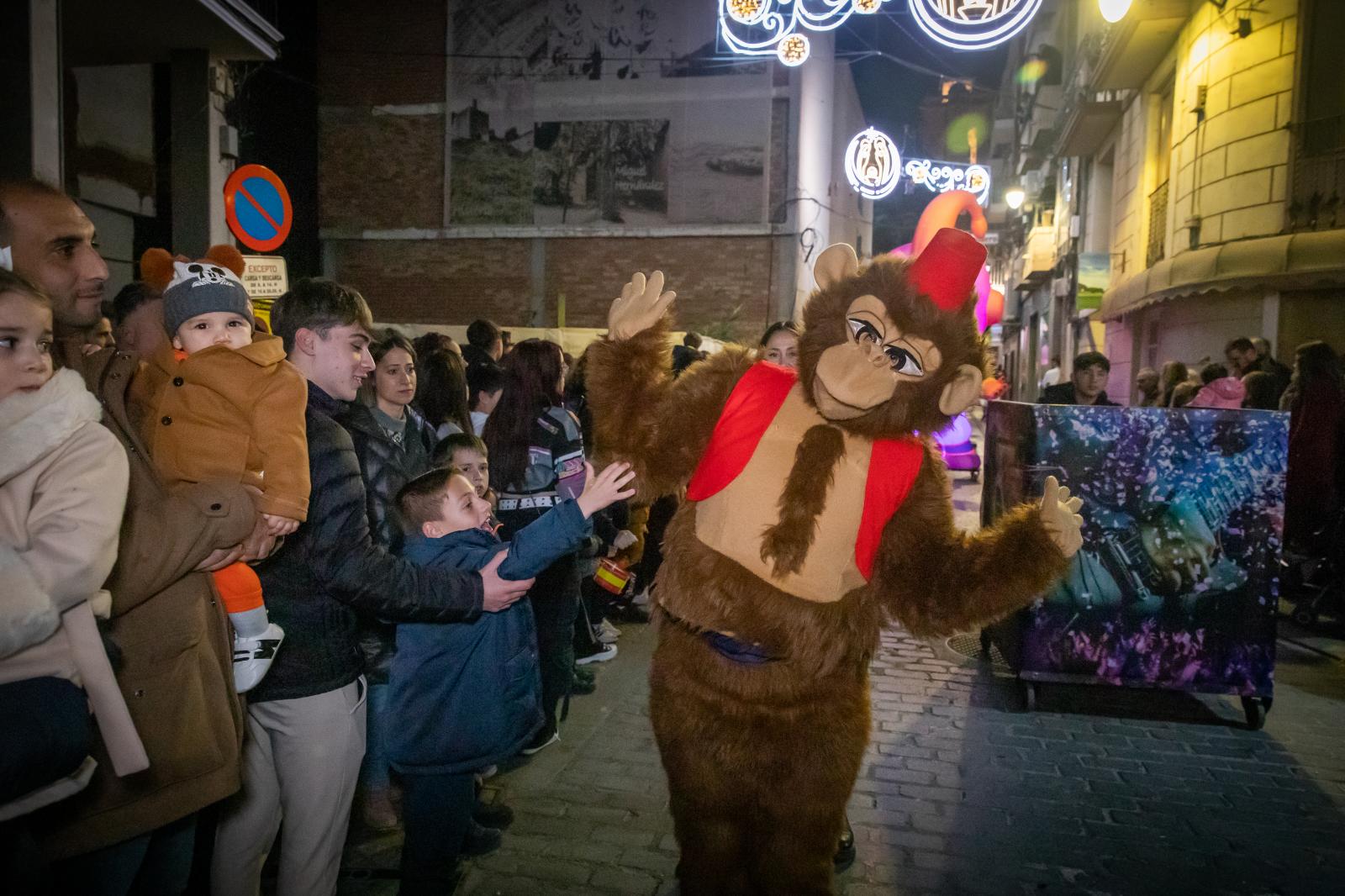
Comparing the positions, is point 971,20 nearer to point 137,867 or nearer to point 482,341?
point 482,341

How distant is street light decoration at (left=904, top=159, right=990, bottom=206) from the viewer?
19297 mm

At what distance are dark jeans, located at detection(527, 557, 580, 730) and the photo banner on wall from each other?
256 centimetres

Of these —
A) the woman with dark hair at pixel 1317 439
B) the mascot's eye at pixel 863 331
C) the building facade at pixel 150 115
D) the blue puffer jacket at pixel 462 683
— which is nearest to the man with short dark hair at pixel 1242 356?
the woman with dark hair at pixel 1317 439

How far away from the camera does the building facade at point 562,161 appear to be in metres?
17.9

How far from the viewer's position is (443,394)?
4828 millimetres

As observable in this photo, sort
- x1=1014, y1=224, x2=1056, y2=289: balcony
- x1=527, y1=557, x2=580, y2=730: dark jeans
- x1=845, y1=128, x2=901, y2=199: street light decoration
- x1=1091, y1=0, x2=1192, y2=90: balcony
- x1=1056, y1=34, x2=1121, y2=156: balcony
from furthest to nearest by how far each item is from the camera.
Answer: x1=1014, y1=224, x2=1056, y2=289: balcony, x1=1056, y1=34, x2=1121, y2=156: balcony, x1=845, y1=128, x2=901, y2=199: street light decoration, x1=1091, y1=0, x2=1192, y2=90: balcony, x1=527, y1=557, x2=580, y2=730: dark jeans

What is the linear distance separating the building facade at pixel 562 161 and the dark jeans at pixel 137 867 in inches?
614

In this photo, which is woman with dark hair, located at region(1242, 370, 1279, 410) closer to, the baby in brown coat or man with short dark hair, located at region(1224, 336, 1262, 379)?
man with short dark hair, located at region(1224, 336, 1262, 379)

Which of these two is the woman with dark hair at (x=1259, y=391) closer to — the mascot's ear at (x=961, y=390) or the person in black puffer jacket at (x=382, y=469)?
the mascot's ear at (x=961, y=390)

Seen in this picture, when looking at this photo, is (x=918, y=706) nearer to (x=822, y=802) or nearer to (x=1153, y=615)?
(x=1153, y=615)

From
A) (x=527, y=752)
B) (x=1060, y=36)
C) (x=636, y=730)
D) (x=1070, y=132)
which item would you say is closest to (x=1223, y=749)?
(x=636, y=730)

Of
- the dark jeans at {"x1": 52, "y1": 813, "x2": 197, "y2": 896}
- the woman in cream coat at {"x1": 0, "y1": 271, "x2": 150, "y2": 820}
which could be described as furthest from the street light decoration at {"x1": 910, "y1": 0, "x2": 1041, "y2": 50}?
the dark jeans at {"x1": 52, "y1": 813, "x2": 197, "y2": 896}

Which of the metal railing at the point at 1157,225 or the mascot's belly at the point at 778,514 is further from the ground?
the metal railing at the point at 1157,225

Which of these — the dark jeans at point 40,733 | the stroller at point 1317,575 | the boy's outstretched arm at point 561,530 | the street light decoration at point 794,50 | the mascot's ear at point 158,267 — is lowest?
the stroller at point 1317,575
